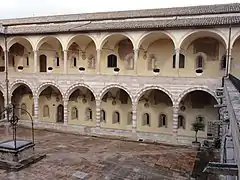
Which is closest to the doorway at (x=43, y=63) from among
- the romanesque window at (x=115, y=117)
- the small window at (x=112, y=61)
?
the small window at (x=112, y=61)

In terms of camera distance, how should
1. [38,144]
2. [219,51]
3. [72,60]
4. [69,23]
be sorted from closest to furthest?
[38,144] → [219,51] → [69,23] → [72,60]

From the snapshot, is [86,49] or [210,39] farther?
[86,49]

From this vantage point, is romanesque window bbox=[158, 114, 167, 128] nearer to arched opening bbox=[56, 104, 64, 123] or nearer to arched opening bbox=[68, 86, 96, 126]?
arched opening bbox=[68, 86, 96, 126]

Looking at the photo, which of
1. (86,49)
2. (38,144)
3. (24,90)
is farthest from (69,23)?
(38,144)

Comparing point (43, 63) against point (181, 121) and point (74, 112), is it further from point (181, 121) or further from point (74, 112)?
point (181, 121)

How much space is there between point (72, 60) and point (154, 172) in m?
15.2

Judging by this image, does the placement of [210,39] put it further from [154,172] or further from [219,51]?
[154,172]

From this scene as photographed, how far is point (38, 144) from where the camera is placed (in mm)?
18156

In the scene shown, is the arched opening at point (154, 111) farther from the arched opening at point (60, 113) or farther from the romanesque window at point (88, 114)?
the arched opening at point (60, 113)

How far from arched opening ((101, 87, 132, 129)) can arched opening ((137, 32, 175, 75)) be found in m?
2.60

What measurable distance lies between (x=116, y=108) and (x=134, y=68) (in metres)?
4.40

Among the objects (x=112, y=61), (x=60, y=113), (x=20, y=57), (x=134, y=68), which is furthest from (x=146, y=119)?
(x=20, y=57)

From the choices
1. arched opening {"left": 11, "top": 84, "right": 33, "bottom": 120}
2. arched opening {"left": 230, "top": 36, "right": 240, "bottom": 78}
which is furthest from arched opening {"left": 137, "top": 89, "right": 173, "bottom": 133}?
arched opening {"left": 11, "top": 84, "right": 33, "bottom": 120}

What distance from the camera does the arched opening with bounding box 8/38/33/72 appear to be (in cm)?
2667
